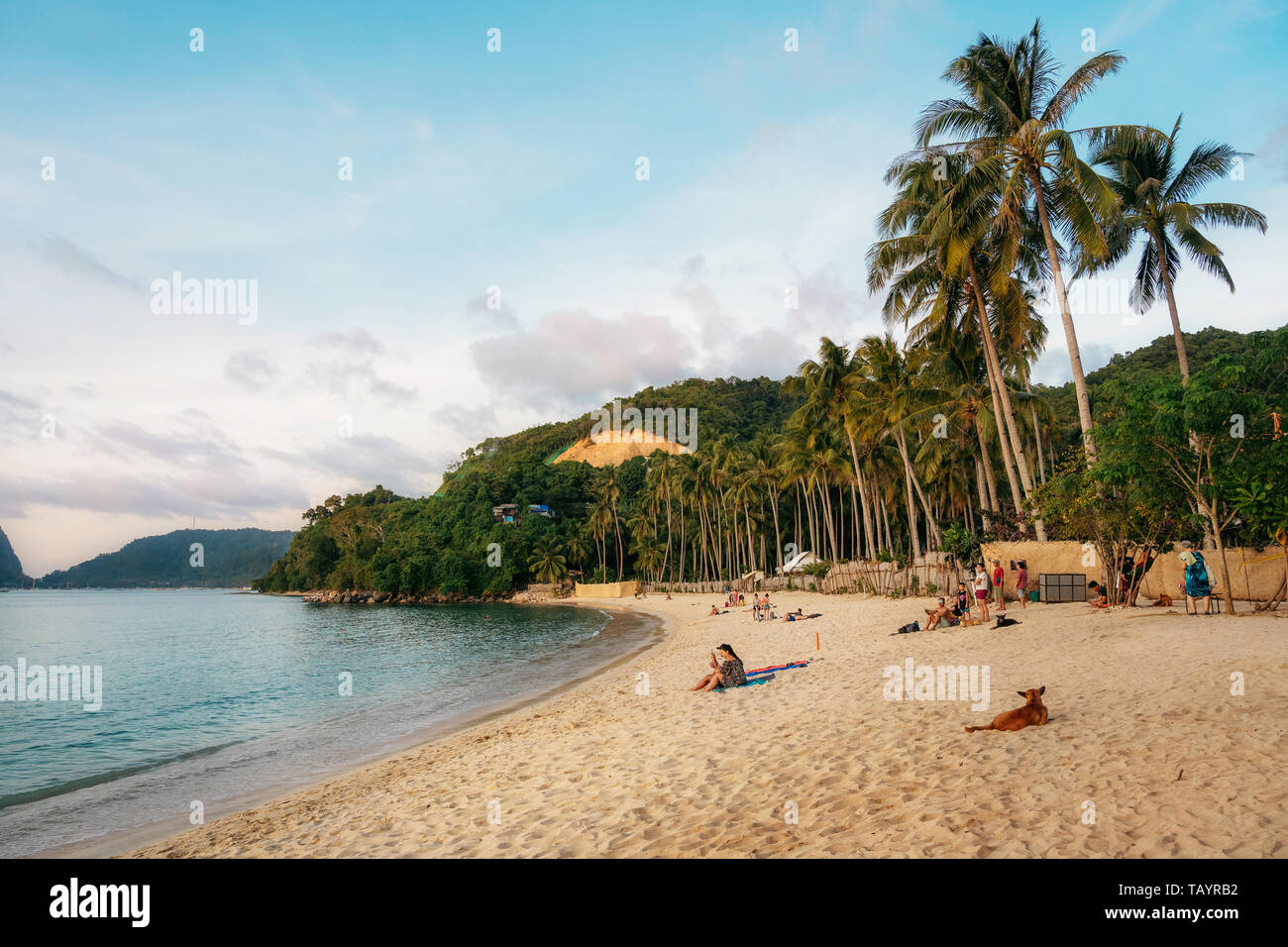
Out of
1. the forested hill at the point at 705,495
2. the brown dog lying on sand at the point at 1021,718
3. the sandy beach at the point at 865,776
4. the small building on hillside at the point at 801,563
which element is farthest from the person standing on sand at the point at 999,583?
the small building on hillside at the point at 801,563

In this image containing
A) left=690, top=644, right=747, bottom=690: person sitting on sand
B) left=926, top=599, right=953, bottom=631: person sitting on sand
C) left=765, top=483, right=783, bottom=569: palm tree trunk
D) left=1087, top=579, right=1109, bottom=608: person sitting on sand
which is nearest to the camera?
left=690, top=644, right=747, bottom=690: person sitting on sand

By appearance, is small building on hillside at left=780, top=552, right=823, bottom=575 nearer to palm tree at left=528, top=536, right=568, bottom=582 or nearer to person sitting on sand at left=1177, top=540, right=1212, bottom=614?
person sitting on sand at left=1177, top=540, right=1212, bottom=614

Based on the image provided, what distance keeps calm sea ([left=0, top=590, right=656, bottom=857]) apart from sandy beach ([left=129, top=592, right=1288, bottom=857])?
2.49 metres

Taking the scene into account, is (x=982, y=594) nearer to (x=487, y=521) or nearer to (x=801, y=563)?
(x=801, y=563)

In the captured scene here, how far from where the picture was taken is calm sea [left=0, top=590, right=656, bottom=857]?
34.2 ft

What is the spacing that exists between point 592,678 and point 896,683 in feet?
32.5

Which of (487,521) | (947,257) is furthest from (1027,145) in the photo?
(487,521)

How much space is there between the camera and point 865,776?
6.13m

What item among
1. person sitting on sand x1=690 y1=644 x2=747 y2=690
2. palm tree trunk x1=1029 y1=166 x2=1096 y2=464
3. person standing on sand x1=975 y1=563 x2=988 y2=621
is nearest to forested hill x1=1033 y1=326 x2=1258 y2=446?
palm tree trunk x1=1029 y1=166 x2=1096 y2=464

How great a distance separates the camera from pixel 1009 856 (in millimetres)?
4262

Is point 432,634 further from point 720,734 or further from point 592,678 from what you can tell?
point 720,734

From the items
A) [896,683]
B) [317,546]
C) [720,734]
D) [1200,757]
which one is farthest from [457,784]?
[317,546]
